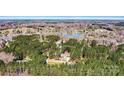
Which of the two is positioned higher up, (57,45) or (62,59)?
(57,45)

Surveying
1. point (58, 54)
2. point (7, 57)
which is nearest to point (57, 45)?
point (58, 54)

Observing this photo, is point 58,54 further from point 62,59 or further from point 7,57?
point 7,57

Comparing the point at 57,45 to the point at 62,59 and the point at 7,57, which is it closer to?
the point at 62,59

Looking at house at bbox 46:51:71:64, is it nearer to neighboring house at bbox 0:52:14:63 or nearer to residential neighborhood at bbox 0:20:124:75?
residential neighborhood at bbox 0:20:124:75

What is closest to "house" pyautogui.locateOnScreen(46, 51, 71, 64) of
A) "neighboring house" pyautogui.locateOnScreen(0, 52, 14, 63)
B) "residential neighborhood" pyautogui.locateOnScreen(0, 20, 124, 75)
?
"residential neighborhood" pyautogui.locateOnScreen(0, 20, 124, 75)

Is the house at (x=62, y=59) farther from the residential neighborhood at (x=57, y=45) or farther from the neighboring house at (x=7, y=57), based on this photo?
the neighboring house at (x=7, y=57)

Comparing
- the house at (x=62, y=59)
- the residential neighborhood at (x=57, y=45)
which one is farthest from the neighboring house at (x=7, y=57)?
the house at (x=62, y=59)

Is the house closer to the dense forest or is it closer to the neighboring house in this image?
the dense forest

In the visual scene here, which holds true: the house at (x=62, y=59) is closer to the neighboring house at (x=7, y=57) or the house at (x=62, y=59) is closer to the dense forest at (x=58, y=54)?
the dense forest at (x=58, y=54)
